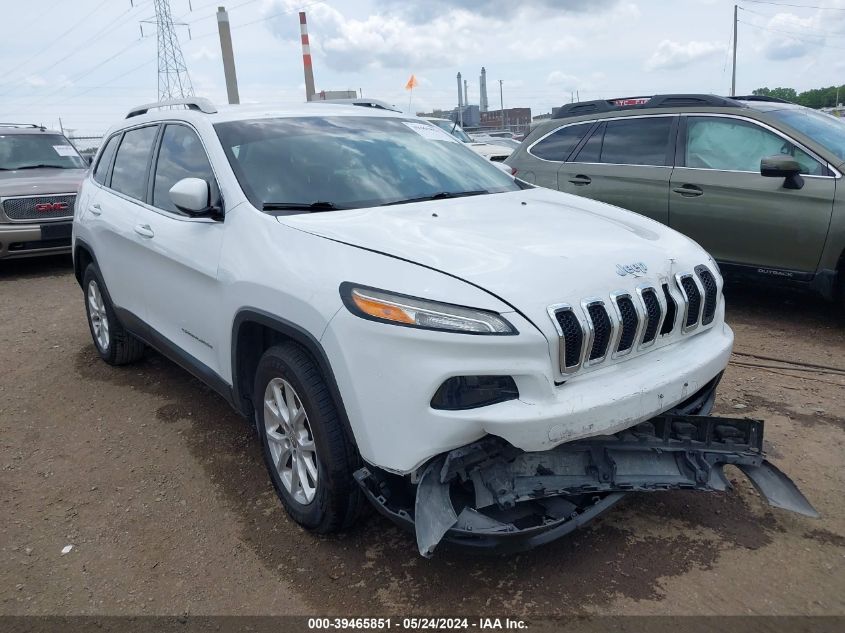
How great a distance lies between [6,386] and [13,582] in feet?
8.50

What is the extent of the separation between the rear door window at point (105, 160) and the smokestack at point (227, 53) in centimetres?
2771

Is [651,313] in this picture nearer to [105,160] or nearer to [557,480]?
[557,480]

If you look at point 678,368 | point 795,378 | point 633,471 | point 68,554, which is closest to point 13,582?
point 68,554

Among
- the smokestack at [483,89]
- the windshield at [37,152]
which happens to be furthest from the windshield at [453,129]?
the smokestack at [483,89]

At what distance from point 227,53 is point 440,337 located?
32.9 meters

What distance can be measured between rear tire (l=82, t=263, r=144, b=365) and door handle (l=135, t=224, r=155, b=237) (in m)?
0.99

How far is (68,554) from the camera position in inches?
115

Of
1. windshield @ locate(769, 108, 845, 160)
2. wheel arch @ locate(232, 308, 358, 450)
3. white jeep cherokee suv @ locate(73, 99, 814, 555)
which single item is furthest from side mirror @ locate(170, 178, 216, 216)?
windshield @ locate(769, 108, 845, 160)

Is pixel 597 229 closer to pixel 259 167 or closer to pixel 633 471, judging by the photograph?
pixel 633 471

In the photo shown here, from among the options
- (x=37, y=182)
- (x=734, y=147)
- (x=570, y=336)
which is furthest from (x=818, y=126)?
(x=37, y=182)

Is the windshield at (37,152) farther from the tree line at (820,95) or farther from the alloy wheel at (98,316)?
the tree line at (820,95)

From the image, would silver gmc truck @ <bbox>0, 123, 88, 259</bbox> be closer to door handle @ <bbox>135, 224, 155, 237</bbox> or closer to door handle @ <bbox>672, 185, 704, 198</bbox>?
door handle @ <bbox>135, 224, 155, 237</bbox>

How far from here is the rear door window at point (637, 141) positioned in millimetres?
6113

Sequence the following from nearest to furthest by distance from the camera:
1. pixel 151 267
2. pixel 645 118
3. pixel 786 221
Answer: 1. pixel 151 267
2. pixel 786 221
3. pixel 645 118
